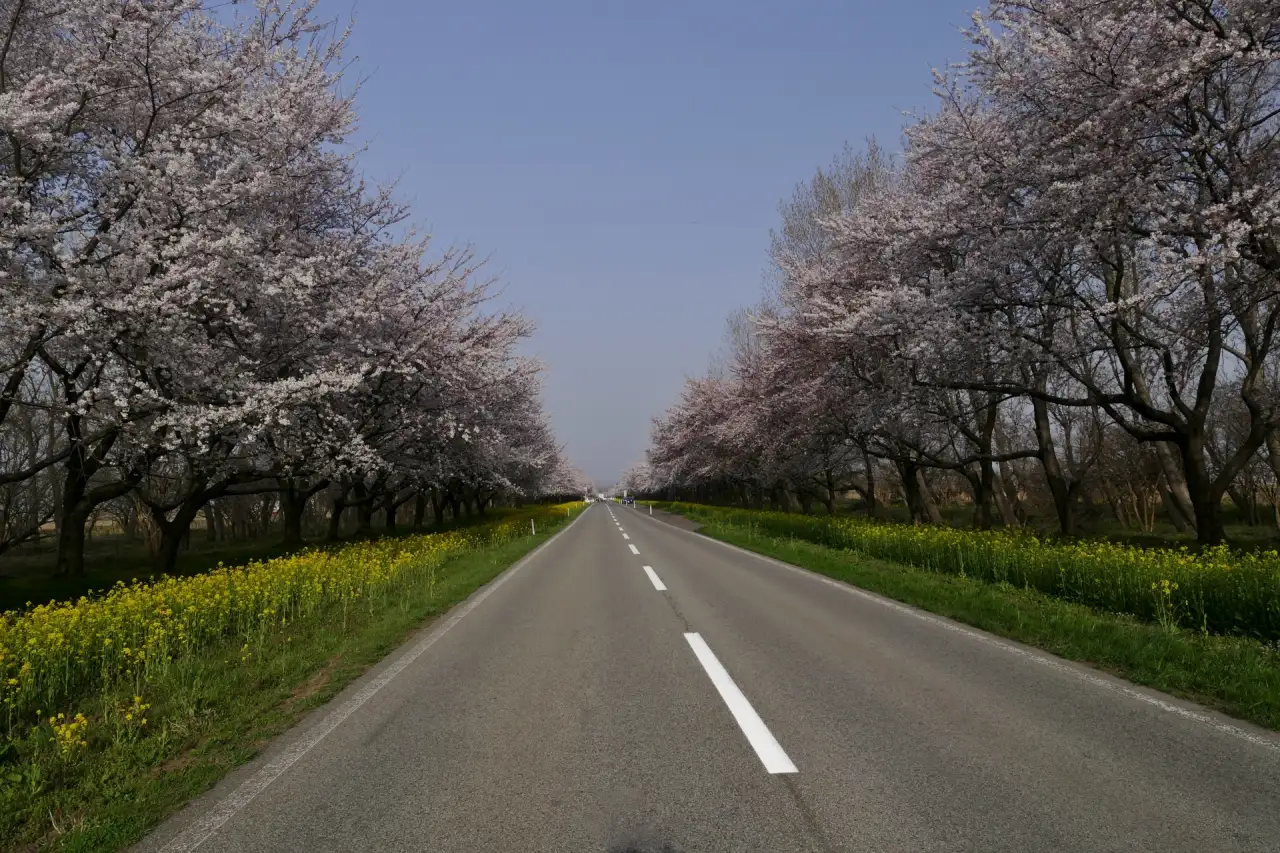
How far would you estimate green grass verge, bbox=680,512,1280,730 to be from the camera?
516cm

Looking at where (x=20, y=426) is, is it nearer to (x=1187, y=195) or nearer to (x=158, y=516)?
(x=158, y=516)

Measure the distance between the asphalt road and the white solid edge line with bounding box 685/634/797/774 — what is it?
0.9 inches

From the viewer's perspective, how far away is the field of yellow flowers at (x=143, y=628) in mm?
5812

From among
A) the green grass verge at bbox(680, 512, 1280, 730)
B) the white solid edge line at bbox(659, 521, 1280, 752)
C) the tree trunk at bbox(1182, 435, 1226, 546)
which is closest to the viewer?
the white solid edge line at bbox(659, 521, 1280, 752)

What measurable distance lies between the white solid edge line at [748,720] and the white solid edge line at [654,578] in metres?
5.04

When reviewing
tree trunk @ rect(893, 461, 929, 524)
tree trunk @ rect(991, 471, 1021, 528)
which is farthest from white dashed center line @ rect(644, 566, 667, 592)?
tree trunk @ rect(991, 471, 1021, 528)

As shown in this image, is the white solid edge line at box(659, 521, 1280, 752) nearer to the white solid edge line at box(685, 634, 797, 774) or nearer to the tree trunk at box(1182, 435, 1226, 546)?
the white solid edge line at box(685, 634, 797, 774)

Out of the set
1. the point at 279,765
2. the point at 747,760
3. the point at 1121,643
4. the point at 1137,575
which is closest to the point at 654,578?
the point at 1137,575

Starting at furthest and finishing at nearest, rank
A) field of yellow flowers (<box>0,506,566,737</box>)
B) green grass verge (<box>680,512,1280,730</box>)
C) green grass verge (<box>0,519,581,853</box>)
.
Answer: field of yellow flowers (<box>0,506,566,737</box>) → green grass verge (<box>680,512,1280,730</box>) → green grass verge (<box>0,519,581,853</box>)

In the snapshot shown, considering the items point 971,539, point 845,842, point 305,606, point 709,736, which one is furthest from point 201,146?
point 971,539

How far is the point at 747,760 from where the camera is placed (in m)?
4.02

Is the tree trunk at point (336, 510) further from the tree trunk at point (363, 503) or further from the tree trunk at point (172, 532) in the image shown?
the tree trunk at point (172, 532)

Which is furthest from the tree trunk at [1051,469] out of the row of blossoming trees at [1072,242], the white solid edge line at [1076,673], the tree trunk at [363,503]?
the tree trunk at [363,503]

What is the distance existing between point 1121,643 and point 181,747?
8.03 meters
